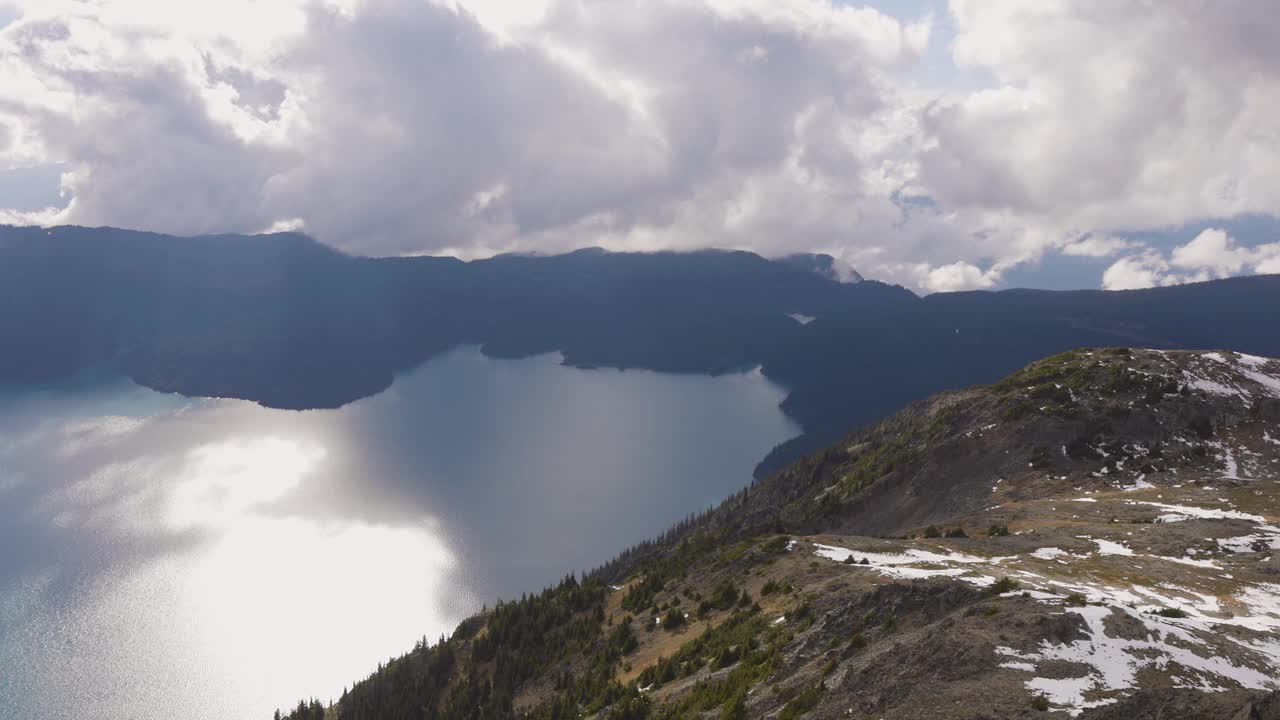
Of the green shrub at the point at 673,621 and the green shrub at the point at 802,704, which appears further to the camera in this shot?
the green shrub at the point at 673,621

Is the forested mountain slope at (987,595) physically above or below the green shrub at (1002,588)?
below

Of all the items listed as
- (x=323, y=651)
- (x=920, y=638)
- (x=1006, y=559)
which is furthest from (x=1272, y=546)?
(x=323, y=651)

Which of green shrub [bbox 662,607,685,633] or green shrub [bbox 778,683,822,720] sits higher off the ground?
green shrub [bbox 778,683,822,720]

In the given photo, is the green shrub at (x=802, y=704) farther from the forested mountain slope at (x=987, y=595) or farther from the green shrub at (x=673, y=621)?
the green shrub at (x=673, y=621)

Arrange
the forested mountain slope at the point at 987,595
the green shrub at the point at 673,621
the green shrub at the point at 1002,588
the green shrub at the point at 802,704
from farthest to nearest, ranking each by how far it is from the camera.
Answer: the green shrub at the point at 673,621 < the green shrub at the point at 1002,588 < the green shrub at the point at 802,704 < the forested mountain slope at the point at 987,595

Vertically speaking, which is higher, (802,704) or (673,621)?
(802,704)

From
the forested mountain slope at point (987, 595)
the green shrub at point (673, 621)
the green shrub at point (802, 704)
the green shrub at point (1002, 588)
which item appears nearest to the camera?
the forested mountain slope at point (987, 595)

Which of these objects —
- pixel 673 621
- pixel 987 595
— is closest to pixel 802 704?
pixel 987 595

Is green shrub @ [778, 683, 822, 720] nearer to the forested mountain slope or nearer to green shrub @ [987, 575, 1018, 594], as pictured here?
the forested mountain slope

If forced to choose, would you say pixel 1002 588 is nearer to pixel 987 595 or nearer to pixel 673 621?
pixel 987 595

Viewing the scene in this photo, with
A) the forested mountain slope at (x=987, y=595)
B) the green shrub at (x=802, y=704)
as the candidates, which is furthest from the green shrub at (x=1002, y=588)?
the green shrub at (x=802, y=704)

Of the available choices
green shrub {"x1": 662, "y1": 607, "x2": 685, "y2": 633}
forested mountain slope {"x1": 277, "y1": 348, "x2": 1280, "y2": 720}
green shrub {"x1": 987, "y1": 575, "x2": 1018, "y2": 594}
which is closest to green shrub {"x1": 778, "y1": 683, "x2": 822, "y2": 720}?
forested mountain slope {"x1": 277, "y1": 348, "x2": 1280, "y2": 720}
